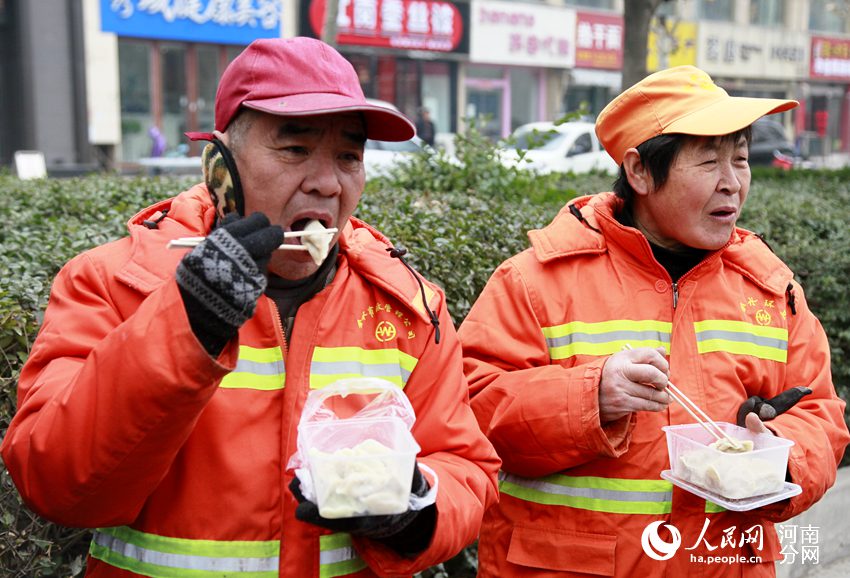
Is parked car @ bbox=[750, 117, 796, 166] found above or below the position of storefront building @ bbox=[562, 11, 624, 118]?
below

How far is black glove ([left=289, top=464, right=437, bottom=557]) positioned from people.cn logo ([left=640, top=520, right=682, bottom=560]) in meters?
0.87

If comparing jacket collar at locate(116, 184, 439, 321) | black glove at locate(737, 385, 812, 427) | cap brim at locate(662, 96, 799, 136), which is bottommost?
black glove at locate(737, 385, 812, 427)

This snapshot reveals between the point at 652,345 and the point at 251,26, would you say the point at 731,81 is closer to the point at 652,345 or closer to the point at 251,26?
the point at 251,26

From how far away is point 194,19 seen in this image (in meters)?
20.5

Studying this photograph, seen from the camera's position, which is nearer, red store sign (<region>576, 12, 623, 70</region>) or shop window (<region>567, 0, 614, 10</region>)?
red store sign (<region>576, 12, 623, 70</region>)

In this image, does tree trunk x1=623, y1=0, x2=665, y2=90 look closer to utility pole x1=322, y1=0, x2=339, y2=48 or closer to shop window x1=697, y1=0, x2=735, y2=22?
utility pole x1=322, y1=0, x2=339, y2=48

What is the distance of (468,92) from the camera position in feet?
87.9

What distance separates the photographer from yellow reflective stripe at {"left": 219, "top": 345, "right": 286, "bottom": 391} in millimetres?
1920

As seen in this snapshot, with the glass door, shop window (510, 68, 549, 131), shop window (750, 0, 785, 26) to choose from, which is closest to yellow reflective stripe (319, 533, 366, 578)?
the glass door

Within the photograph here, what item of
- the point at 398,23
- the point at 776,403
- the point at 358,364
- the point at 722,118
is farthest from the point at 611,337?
the point at 398,23

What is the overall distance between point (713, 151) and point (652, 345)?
1.87 ft

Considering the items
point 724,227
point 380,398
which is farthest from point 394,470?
point 724,227

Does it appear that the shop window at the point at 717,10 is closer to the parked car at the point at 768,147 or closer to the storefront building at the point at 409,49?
the storefront building at the point at 409,49

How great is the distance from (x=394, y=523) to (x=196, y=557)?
0.42m
